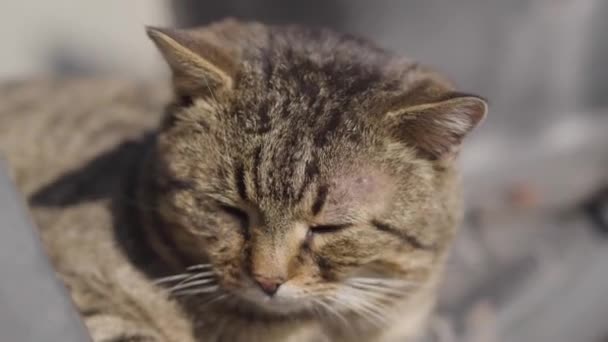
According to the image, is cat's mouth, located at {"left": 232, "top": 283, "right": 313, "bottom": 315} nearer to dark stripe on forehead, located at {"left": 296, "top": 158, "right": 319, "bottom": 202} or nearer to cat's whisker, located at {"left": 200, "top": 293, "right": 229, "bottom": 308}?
cat's whisker, located at {"left": 200, "top": 293, "right": 229, "bottom": 308}

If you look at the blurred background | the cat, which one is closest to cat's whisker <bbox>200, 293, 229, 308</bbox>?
the cat

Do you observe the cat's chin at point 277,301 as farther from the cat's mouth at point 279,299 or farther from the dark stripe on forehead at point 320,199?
the dark stripe on forehead at point 320,199

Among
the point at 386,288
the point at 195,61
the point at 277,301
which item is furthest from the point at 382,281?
the point at 195,61

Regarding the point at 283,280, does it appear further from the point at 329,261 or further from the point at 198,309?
the point at 198,309

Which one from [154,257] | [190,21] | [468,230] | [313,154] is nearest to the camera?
[313,154]

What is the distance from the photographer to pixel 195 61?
1483mm

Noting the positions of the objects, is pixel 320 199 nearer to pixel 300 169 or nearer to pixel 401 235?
pixel 300 169

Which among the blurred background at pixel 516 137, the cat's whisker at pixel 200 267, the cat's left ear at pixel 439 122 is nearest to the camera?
the cat's left ear at pixel 439 122

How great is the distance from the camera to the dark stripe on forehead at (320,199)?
4.79ft

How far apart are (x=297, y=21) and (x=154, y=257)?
109cm

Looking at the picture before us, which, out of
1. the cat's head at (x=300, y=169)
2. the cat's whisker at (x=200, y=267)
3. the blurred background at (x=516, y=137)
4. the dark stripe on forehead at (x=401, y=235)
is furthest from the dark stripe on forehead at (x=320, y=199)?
the blurred background at (x=516, y=137)

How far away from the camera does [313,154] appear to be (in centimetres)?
147

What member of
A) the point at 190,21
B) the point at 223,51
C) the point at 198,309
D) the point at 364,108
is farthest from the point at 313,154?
the point at 190,21

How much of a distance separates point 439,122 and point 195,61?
1.33 feet
